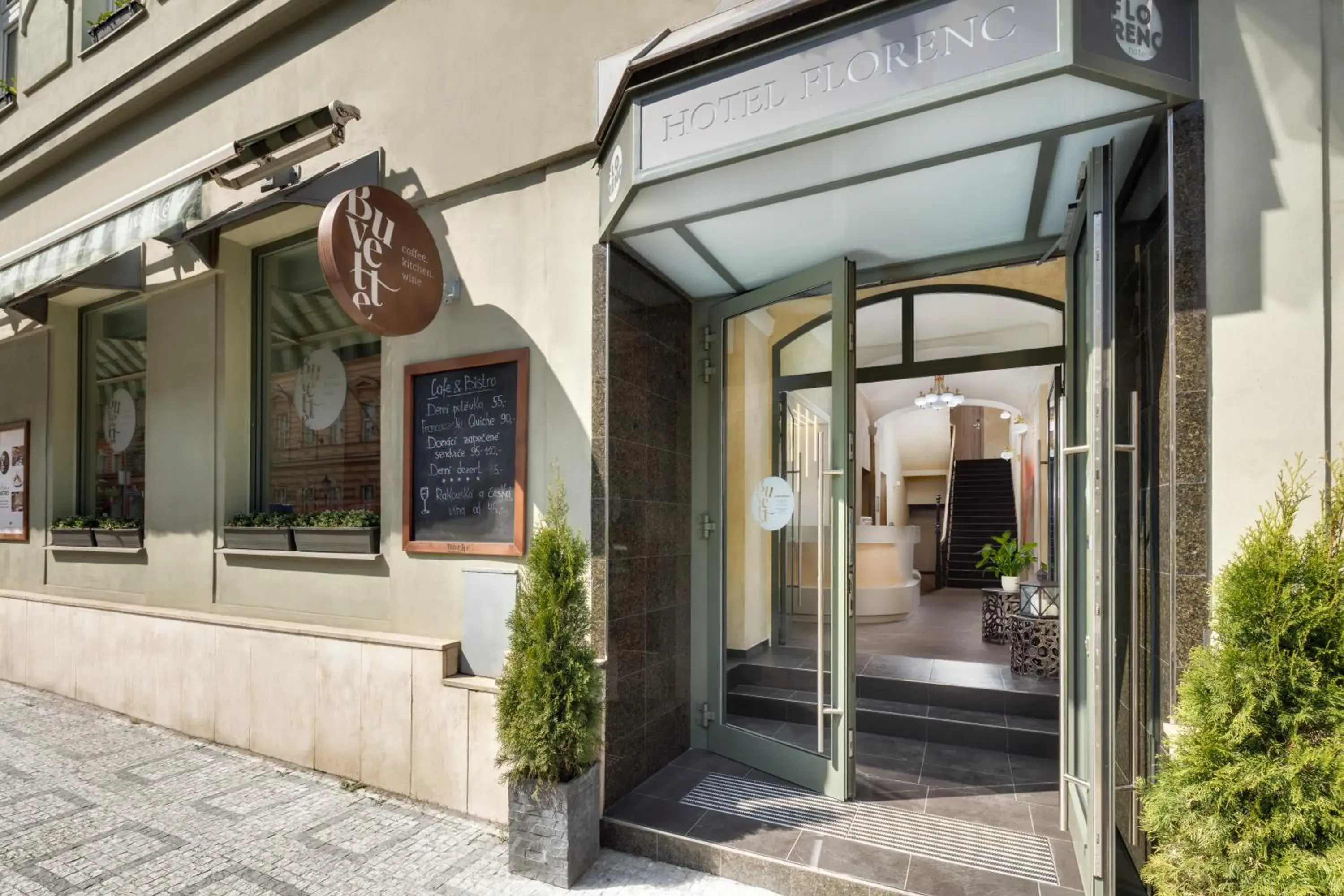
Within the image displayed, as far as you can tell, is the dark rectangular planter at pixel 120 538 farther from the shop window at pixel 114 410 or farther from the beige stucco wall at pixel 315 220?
the shop window at pixel 114 410

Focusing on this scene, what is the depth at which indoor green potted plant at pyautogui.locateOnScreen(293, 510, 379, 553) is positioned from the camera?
4777 millimetres

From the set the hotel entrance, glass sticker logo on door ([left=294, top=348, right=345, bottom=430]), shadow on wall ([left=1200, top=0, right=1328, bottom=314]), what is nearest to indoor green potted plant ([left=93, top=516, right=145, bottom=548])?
glass sticker logo on door ([left=294, top=348, right=345, bottom=430])

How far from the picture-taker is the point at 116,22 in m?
6.82

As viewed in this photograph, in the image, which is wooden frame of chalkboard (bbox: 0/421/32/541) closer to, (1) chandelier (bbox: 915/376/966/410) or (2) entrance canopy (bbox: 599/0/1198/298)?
(2) entrance canopy (bbox: 599/0/1198/298)

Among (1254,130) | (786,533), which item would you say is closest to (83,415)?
(786,533)

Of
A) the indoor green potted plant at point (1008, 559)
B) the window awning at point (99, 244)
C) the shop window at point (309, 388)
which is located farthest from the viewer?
the indoor green potted plant at point (1008, 559)

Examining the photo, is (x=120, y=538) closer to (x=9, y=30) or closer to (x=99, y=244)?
(x=99, y=244)

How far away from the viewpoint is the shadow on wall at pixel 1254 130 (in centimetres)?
A: 248

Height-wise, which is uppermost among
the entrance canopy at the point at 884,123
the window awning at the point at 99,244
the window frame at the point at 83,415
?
A: the window awning at the point at 99,244

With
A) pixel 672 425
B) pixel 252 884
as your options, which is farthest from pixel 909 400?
pixel 252 884

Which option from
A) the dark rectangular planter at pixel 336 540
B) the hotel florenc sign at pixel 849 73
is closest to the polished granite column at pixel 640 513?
the hotel florenc sign at pixel 849 73

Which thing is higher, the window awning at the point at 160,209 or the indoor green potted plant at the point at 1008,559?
the window awning at the point at 160,209

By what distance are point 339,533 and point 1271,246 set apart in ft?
16.4

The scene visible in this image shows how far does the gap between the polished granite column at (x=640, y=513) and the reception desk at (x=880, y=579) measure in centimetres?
419
